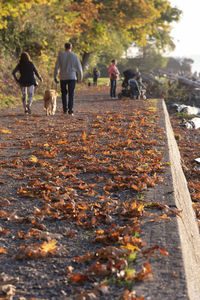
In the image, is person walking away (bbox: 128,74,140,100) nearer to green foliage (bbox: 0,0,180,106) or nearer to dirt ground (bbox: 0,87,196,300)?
green foliage (bbox: 0,0,180,106)

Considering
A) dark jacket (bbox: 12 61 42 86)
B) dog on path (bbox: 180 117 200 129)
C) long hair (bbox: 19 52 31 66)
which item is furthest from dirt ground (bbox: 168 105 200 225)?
long hair (bbox: 19 52 31 66)

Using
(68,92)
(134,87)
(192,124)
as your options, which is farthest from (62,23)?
(68,92)

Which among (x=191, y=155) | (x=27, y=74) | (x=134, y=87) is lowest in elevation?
(x=191, y=155)

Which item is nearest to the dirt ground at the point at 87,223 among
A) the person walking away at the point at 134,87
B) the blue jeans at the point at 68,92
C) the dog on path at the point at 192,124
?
the blue jeans at the point at 68,92

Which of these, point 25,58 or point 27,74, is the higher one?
point 25,58

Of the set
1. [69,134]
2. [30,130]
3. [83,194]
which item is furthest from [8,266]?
[30,130]

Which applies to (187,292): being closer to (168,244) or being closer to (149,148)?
(168,244)

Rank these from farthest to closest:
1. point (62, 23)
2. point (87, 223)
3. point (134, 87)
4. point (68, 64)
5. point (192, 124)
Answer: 1. point (62, 23)
2. point (134, 87)
3. point (192, 124)
4. point (68, 64)
5. point (87, 223)

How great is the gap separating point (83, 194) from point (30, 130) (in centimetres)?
493

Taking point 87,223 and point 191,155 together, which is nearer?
point 87,223

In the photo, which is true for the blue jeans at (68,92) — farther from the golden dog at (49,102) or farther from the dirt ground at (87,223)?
the dirt ground at (87,223)

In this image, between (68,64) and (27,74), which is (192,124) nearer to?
(68,64)

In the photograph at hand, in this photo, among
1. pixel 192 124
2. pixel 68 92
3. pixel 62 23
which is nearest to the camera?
pixel 68 92

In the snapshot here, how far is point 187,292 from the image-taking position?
2.23m
